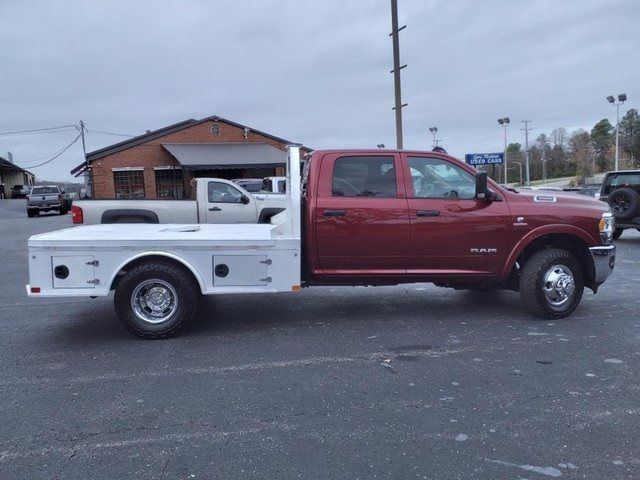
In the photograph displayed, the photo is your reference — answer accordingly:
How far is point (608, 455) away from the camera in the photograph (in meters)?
3.35

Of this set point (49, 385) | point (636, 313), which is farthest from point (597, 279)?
point (49, 385)

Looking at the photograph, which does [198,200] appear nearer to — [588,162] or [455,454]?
[455,454]

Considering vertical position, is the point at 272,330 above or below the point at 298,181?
below

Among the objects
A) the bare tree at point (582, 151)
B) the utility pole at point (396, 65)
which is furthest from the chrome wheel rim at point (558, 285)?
the bare tree at point (582, 151)

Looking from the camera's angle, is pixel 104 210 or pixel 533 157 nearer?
pixel 104 210

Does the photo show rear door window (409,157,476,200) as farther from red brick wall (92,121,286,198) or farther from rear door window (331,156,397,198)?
red brick wall (92,121,286,198)

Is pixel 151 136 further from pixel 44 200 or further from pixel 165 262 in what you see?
pixel 165 262

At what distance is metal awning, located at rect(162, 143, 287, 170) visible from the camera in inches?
1352

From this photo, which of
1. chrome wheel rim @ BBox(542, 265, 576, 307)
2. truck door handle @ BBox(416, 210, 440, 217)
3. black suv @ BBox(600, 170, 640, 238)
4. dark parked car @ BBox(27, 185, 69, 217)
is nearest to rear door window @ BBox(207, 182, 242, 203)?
truck door handle @ BBox(416, 210, 440, 217)

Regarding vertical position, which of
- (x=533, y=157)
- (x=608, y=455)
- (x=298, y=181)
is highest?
(x=533, y=157)

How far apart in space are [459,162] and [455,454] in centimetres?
378

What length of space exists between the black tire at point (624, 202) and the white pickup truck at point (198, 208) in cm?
794

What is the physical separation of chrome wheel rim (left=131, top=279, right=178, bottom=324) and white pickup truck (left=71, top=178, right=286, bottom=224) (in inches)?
208

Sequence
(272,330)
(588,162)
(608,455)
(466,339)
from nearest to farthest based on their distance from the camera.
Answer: (608,455) < (466,339) < (272,330) < (588,162)
